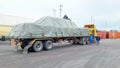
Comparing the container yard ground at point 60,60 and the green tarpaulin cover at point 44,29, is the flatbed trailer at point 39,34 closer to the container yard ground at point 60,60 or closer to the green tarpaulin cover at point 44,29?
the green tarpaulin cover at point 44,29

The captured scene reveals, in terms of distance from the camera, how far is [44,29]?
46.9 ft

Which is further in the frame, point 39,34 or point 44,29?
point 44,29

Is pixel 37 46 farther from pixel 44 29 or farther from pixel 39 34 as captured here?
pixel 44 29

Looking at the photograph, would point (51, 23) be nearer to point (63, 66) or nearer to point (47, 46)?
point (47, 46)

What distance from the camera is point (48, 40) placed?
48.8ft

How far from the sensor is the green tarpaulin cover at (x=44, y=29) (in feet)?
43.3

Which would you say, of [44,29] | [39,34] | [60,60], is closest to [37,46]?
[39,34]

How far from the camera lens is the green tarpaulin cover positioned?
13188mm

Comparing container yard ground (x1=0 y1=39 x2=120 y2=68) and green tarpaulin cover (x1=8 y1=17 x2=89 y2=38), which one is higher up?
green tarpaulin cover (x1=8 y1=17 x2=89 y2=38)

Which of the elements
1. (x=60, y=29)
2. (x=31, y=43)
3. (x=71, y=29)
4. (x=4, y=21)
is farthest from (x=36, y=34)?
(x=4, y=21)

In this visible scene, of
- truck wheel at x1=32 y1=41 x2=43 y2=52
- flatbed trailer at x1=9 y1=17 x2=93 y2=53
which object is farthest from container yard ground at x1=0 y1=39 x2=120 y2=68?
flatbed trailer at x1=9 y1=17 x2=93 y2=53

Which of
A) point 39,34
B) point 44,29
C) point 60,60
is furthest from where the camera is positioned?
point 44,29

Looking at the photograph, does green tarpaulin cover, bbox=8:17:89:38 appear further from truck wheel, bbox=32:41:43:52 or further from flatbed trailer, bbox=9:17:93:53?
truck wheel, bbox=32:41:43:52

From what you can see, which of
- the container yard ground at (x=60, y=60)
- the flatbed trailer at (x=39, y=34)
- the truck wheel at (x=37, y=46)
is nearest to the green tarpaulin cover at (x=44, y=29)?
the flatbed trailer at (x=39, y=34)
